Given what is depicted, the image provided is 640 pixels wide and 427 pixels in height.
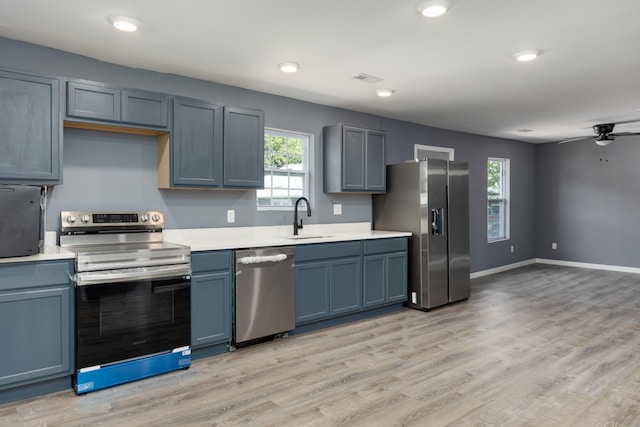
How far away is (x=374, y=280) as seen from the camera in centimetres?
442

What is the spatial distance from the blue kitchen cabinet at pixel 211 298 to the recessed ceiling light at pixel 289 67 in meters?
1.56

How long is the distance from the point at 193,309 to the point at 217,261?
1.30 ft

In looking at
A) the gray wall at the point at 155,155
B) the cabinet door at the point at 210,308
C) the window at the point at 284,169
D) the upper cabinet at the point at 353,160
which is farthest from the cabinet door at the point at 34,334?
the upper cabinet at the point at 353,160

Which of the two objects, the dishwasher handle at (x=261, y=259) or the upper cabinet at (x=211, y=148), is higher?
the upper cabinet at (x=211, y=148)

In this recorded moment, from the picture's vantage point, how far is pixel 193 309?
3174 mm

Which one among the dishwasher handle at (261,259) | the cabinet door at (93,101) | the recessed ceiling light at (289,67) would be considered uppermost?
the recessed ceiling light at (289,67)

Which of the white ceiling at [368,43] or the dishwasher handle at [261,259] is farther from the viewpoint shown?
the dishwasher handle at [261,259]

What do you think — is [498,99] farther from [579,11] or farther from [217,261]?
[217,261]

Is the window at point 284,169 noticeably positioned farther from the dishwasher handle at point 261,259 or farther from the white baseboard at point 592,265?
the white baseboard at point 592,265

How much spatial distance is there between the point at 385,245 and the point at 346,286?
2.24 feet

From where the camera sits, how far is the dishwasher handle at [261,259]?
3407 mm

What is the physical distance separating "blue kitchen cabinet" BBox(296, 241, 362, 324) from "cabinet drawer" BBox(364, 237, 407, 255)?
121mm

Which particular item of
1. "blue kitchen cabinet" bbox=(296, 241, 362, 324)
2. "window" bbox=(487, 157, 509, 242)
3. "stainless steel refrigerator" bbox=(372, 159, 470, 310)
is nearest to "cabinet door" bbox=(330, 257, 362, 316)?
"blue kitchen cabinet" bbox=(296, 241, 362, 324)

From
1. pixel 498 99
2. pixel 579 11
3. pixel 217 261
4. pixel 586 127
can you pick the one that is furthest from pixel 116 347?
pixel 586 127
